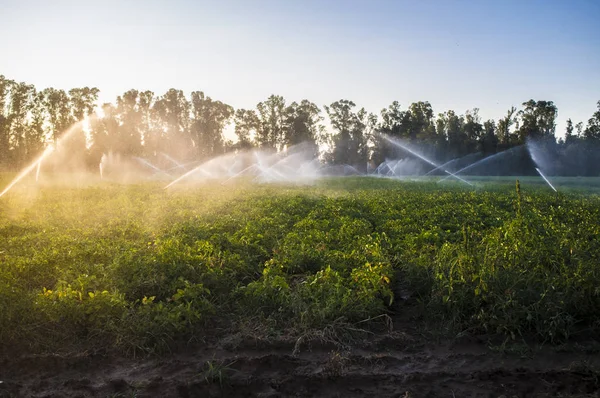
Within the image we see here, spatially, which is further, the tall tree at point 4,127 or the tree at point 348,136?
the tree at point 348,136

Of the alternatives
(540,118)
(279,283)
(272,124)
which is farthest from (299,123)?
(279,283)

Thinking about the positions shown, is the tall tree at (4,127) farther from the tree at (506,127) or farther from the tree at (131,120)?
the tree at (506,127)

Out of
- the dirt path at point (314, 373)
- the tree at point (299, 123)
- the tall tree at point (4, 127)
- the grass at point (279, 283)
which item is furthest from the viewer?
the tree at point (299, 123)

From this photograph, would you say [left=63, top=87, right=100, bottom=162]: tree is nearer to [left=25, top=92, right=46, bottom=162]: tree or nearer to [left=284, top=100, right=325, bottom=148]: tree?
[left=25, top=92, right=46, bottom=162]: tree

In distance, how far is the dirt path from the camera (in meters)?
4.05

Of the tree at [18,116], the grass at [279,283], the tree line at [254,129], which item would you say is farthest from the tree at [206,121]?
the grass at [279,283]

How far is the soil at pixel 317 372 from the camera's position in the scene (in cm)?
405

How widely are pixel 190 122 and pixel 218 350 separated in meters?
81.2

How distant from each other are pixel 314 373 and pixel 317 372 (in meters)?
0.03

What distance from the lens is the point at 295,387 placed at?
4.12 metres

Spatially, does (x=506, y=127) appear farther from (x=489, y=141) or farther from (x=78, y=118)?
(x=78, y=118)

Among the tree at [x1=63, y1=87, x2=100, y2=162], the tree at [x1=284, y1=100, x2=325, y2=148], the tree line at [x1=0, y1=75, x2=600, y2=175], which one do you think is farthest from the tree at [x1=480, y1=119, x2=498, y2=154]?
the tree at [x1=63, y1=87, x2=100, y2=162]

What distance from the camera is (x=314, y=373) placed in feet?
14.1

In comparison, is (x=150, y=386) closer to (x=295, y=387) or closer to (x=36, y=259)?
(x=295, y=387)
